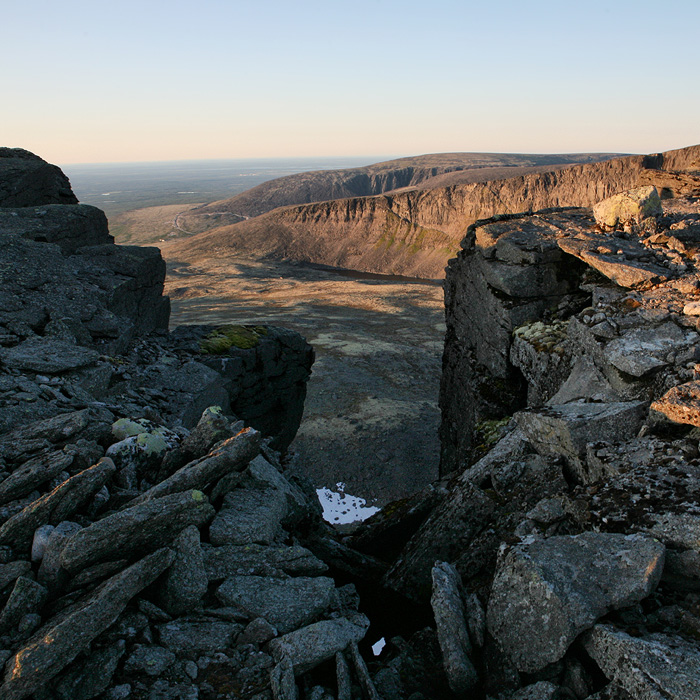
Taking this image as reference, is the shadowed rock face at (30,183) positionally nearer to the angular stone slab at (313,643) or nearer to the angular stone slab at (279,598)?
the angular stone slab at (279,598)

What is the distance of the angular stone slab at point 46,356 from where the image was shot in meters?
12.7

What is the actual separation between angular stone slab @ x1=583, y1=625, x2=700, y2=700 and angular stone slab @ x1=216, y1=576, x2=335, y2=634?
3.75 meters

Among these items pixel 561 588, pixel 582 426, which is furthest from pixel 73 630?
pixel 582 426

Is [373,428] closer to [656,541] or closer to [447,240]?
[656,541]

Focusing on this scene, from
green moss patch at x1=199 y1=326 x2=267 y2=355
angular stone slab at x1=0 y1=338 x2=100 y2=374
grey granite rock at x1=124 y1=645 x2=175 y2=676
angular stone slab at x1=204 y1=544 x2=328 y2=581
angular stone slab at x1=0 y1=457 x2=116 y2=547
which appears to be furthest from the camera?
green moss patch at x1=199 y1=326 x2=267 y2=355

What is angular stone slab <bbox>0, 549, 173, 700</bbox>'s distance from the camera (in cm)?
554

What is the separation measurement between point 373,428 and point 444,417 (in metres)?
13.7

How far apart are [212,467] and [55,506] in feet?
7.88

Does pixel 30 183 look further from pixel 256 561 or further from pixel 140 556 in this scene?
pixel 256 561

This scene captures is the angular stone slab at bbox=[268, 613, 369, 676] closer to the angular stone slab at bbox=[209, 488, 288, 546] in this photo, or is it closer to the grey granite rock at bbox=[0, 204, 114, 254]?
the angular stone slab at bbox=[209, 488, 288, 546]

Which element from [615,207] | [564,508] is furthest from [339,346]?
[564,508]

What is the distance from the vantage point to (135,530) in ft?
23.6

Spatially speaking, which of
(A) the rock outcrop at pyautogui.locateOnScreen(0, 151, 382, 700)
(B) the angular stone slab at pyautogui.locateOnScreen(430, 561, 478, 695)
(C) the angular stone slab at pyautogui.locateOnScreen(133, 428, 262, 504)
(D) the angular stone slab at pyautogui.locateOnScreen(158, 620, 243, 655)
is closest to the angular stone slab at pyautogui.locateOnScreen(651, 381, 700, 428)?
(B) the angular stone slab at pyautogui.locateOnScreen(430, 561, 478, 695)

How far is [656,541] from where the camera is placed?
21.4ft
